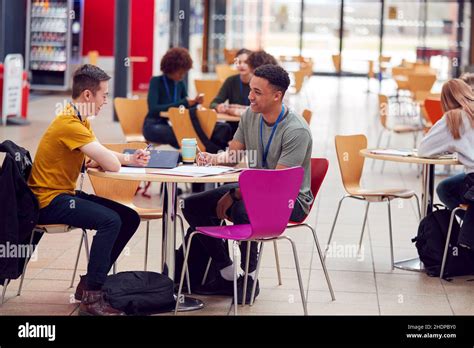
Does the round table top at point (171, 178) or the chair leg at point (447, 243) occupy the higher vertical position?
the round table top at point (171, 178)

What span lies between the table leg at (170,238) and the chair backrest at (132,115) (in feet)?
11.5

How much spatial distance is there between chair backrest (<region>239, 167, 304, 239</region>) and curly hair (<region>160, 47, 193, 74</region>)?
323 cm

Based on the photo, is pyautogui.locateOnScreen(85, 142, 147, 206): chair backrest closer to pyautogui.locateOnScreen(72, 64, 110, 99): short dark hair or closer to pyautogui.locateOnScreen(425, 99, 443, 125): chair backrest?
pyautogui.locateOnScreen(72, 64, 110, 99): short dark hair

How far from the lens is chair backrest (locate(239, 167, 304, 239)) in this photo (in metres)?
4.61

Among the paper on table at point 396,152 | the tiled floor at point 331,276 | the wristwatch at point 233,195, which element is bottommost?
the tiled floor at point 331,276

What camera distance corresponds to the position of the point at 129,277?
4918mm

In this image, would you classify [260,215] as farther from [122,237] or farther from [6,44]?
[6,44]

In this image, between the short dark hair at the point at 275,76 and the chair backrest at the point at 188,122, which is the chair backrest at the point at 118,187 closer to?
the short dark hair at the point at 275,76

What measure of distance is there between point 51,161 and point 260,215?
1075 millimetres

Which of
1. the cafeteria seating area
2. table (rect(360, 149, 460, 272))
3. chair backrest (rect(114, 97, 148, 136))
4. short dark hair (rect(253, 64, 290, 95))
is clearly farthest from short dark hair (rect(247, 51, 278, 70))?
short dark hair (rect(253, 64, 290, 95))

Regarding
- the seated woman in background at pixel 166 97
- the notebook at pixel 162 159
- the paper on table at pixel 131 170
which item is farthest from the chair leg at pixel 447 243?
the seated woman in background at pixel 166 97

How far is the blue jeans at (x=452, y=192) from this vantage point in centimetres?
602

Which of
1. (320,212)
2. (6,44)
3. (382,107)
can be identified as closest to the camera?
(320,212)
